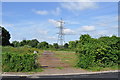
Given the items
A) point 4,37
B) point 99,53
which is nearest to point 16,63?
point 99,53

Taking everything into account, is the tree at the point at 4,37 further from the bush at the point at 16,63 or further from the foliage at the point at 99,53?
the foliage at the point at 99,53

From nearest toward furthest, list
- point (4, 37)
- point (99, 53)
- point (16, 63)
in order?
point (16, 63) → point (99, 53) → point (4, 37)

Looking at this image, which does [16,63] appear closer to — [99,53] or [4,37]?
[99,53]

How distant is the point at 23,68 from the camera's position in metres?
9.06

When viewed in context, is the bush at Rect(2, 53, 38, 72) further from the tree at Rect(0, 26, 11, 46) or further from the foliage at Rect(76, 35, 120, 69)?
the tree at Rect(0, 26, 11, 46)

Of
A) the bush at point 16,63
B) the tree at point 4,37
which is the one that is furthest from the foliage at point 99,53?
the tree at point 4,37

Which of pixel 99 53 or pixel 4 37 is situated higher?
pixel 4 37

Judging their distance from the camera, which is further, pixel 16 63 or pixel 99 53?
pixel 99 53

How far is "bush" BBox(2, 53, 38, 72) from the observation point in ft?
29.3

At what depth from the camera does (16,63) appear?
9023 millimetres

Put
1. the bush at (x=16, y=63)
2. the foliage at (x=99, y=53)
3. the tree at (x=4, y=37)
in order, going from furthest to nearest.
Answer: the tree at (x=4, y=37), the foliage at (x=99, y=53), the bush at (x=16, y=63)

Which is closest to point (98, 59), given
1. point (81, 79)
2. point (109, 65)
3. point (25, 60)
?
point (109, 65)

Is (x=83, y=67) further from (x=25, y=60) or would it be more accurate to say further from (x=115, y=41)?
(x=25, y=60)

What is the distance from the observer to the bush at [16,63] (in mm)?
8930
